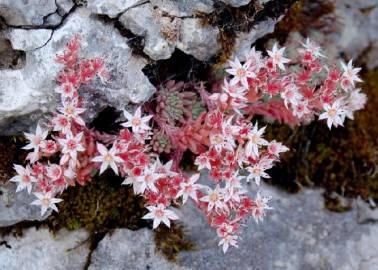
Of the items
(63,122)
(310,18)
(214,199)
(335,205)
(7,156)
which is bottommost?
(335,205)

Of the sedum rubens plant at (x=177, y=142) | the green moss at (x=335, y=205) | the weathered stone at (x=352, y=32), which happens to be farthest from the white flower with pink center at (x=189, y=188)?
the weathered stone at (x=352, y=32)

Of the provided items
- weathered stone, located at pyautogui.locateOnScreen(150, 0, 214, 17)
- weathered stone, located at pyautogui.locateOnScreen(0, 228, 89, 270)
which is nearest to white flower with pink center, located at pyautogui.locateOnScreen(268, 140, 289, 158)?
weathered stone, located at pyautogui.locateOnScreen(150, 0, 214, 17)

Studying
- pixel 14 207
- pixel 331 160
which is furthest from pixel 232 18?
pixel 14 207

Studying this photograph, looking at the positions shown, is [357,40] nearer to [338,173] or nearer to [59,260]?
[338,173]

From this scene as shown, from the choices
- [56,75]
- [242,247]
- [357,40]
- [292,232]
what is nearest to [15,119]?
[56,75]

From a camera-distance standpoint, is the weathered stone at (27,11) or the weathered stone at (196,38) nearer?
the weathered stone at (27,11)

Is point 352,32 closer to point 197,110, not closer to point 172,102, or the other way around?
point 197,110

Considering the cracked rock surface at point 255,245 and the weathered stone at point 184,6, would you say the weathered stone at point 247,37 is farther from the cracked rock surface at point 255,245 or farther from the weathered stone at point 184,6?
the cracked rock surface at point 255,245
